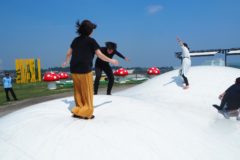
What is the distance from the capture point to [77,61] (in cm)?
520

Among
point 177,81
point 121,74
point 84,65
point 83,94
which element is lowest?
point 121,74

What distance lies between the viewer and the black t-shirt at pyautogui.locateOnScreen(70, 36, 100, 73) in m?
5.18

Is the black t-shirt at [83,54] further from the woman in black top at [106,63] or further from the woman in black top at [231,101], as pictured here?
the woman in black top at [231,101]

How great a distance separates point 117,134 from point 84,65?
1.28 meters

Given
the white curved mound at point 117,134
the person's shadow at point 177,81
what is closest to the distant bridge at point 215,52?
the person's shadow at point 177,81

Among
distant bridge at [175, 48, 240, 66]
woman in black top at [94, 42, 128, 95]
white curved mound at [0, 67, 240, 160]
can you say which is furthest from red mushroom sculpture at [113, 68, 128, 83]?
white curved mound at [0, 67, 240, 160]

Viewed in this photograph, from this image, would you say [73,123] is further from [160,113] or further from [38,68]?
[38,68]

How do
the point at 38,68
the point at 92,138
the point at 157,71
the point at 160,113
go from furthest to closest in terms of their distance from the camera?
1. the point at 38,68
2. the point at 157,71
3. the point at 160,113
4. the point at 92,138

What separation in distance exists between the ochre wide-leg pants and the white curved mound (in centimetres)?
18

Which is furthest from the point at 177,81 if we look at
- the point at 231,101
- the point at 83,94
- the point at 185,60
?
the point at 83,94

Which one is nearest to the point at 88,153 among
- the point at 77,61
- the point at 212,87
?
the point at 77,61

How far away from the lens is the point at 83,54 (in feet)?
17.0

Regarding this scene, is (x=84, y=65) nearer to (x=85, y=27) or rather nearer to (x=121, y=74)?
(x=85, y=27)

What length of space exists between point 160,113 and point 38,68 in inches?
1648
